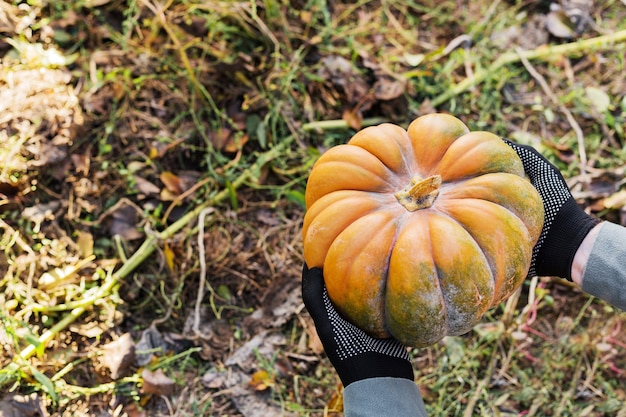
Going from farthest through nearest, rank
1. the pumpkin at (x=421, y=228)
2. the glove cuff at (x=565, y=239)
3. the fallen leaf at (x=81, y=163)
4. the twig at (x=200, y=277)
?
the fallen leaf at (x=81, y=163), the twig at (x=200, y=277), the glove cuff at (x=565, y=239), the pumpkin at (x=421, y=228)

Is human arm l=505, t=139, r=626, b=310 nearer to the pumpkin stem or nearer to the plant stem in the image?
the pumpkin stem

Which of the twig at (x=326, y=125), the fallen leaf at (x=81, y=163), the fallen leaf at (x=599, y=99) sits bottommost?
the fallen leaf at (x=81, y=163)

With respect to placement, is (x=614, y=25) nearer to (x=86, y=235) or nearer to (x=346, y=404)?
(x=346, y=404)

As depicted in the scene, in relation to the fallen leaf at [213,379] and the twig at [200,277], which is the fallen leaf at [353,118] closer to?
the twig at [200,277]

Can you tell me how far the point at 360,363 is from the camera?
6.96ft

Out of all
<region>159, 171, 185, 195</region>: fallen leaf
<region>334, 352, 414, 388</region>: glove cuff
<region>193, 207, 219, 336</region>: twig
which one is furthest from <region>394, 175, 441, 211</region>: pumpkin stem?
<region>159, 171, 185, 195</region>: fallen leaf

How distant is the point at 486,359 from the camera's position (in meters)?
2.87

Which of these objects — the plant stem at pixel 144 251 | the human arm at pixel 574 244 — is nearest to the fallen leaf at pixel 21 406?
the plant stem at pixel 144 251

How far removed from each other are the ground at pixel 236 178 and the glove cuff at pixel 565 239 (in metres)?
0.54

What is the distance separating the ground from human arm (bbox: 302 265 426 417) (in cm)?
60

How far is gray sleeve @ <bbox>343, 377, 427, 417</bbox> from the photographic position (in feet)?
6.80

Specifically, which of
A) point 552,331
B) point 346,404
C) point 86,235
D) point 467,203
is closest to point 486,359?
point 552,331

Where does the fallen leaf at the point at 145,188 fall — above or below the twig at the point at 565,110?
below

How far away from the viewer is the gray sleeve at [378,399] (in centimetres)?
207
